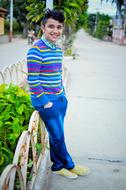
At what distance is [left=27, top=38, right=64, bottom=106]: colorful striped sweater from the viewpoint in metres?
3.20

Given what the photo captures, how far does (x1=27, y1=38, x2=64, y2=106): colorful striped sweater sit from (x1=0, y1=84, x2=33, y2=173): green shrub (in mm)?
303

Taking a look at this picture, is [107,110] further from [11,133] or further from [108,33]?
[108,33]

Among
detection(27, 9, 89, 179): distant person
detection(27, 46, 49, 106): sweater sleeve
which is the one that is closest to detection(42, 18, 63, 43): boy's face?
detection(27, 9, 89, 179): distant person

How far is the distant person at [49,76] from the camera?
10.6 ft

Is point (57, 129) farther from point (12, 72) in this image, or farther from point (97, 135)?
point (12, 72)

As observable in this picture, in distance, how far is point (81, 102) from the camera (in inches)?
305

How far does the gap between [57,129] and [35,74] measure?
0.68 metres

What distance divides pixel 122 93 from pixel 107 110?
2042 millimetres

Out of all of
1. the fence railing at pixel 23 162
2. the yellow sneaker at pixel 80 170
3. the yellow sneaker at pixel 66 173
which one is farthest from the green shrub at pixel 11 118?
the yellow sneaker at pixel 80 170

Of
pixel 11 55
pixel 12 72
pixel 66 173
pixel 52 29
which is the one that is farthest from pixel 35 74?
pixel 11 55

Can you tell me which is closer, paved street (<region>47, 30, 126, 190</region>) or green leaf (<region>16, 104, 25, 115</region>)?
green leaf (<region>16, 104, 25, 115</region>)

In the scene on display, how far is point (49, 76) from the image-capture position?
11.0ft

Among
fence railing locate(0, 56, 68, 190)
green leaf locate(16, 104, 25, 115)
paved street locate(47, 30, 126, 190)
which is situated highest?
green leaf locate(16, 104, 25, 115)

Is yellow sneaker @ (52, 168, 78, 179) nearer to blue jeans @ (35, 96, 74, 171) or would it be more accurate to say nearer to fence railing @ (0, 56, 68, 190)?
blue jeans @ (35, 96, 74, 171)
